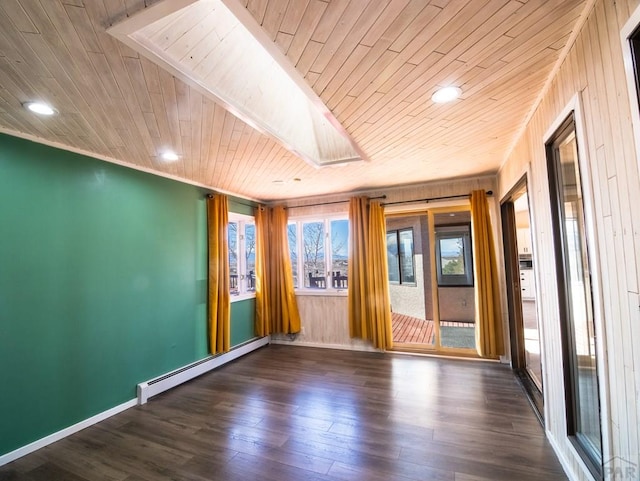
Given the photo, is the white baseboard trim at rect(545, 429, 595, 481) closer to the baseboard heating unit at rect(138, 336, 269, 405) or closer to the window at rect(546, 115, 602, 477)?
the window at rect(546, 115, 602, 477)

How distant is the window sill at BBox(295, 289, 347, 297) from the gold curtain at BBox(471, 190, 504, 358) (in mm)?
1953

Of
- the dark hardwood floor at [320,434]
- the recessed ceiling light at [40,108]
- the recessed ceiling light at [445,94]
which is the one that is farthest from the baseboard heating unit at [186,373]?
the recessed ceiling light at [445,94]

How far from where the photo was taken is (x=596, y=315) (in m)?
1.30

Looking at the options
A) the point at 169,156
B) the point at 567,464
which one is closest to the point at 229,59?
the point at 169,156

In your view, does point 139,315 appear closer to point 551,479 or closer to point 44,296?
point 44,296

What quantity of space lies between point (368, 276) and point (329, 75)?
3203mm

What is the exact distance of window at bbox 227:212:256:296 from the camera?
460 cm

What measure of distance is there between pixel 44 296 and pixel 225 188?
93.1 inches

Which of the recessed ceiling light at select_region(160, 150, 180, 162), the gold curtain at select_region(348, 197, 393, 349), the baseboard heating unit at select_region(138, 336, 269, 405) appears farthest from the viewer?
the gold curtain at select_region(348, 197, 393, 349)

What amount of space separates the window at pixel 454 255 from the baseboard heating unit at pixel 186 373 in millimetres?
3291

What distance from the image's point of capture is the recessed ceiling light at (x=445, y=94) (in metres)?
1.75

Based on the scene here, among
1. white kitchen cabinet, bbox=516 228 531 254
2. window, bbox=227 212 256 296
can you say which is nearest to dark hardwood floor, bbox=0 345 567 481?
window, bbox=227 212 256 296

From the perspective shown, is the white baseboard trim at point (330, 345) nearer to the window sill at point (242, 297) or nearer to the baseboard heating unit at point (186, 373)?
the baseboard heating unit at point (186, 373)

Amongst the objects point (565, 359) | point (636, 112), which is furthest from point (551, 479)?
point (636, 112)
